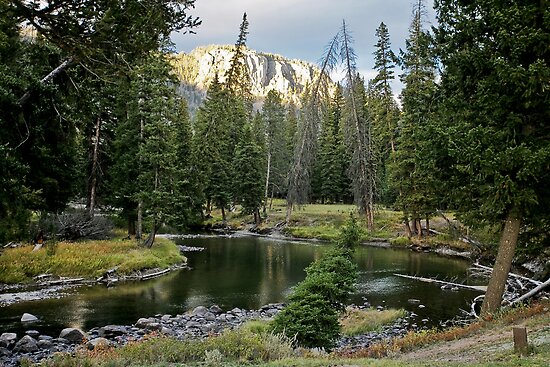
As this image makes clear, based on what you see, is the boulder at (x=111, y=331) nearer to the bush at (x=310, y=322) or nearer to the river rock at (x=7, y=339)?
the river rock at (x=7, y=339)

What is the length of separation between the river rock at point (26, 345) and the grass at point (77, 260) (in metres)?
9.93

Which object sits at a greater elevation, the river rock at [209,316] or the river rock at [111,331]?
the river rock at [111,331]

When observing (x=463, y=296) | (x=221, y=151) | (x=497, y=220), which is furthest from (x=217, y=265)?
(x=221, y=151)

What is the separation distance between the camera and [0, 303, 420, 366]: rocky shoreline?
43.1 ft

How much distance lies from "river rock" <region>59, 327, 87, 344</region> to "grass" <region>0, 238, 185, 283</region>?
9.58 metres

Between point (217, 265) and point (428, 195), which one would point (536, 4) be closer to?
point (217, 265)

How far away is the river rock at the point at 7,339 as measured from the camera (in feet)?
44.6

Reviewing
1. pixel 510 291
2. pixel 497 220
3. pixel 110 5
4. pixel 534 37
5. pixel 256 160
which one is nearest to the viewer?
pixel 110 5

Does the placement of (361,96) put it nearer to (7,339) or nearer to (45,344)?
(45,344)

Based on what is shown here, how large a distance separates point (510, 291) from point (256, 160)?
38.3 meters

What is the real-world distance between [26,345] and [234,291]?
11.0 m

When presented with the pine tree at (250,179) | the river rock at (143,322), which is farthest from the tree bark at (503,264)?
the pine tree at (250,179)

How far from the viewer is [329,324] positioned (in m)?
12.9

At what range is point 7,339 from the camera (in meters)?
13.9
